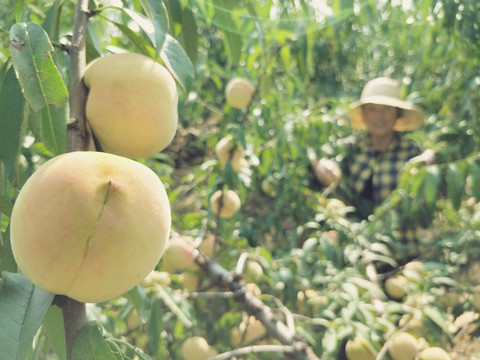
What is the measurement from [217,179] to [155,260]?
1475 mm

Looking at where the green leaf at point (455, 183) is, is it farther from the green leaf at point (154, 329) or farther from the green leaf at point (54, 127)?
the green leaf at point (54, 127)

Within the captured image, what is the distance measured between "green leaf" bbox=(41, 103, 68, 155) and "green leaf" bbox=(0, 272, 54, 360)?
0.53ft

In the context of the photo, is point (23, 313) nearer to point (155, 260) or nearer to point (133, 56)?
point (155, 260)

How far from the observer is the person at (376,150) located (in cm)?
286

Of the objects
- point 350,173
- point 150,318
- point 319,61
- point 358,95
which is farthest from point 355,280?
point 319,61

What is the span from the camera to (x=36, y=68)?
0.52 metres

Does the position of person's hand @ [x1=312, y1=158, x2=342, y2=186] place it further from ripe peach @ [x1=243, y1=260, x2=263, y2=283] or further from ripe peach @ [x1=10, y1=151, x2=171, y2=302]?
ripe peach @ [x1=10, y1=151, x2=171, y2=302]

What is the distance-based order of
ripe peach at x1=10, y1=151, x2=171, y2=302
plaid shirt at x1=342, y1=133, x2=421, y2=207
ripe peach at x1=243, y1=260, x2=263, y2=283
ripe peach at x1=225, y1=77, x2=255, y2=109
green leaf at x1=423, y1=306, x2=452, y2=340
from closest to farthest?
ripe peach at x1=10, y1=151, x2=171, y2=302 < green leaf at x1=423, y1=306, x2=452, y2=340 < ripe peach at x1=243, y1=260, x2=263, y2=283 < ripe peach at x1=225, y1=77, x2=255, y2=109 < plaid shirt at x1=342, y1=133, x2=421, y2=207

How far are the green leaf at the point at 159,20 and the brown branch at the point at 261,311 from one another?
886mm

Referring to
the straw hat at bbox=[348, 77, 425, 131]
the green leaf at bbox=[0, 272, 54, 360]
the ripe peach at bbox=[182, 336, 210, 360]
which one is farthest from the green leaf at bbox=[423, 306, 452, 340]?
the straw hat at bbox=[348, 77, 425, 131]

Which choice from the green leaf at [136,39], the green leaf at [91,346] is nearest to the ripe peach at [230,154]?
the green leaf at [136,39]

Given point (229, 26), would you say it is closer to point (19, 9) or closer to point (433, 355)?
point (19, 9)

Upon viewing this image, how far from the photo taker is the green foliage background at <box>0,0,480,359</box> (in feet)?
2.10

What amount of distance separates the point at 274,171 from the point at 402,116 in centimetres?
96
